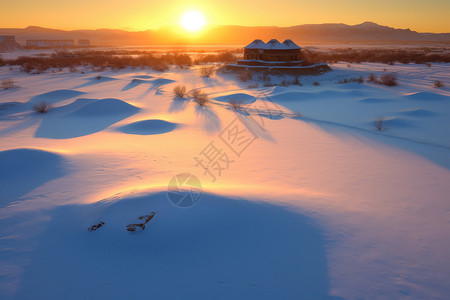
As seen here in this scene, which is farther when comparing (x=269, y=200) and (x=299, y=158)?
(x=299, y=158)

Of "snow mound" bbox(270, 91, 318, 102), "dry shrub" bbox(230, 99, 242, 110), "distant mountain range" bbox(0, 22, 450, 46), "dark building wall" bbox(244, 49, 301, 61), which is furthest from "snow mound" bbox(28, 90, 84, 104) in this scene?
"distant mountain range" bbox(0, 22, 450, 46)

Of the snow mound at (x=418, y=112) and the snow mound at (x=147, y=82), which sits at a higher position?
the snow mound at (x=147, y=82)

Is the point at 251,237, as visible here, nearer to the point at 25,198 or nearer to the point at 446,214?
the point at 446,214

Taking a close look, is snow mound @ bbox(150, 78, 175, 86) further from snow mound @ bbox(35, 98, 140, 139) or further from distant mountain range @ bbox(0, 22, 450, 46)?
distant mountain range @ bbox(0, 22, 450, 46)

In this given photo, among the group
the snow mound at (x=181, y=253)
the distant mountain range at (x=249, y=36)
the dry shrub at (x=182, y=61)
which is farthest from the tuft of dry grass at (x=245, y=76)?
the distant mountain range at (x=249, y=36)

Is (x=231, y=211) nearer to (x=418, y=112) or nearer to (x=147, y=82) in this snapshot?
(x=418, y=112)

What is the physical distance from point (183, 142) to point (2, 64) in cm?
3666

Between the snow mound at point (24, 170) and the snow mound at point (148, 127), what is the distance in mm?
3229

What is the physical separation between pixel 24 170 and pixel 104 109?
7.02 metres

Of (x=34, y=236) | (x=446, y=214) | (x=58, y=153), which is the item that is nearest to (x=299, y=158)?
(x=446, y=214)

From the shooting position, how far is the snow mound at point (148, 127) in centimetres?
994

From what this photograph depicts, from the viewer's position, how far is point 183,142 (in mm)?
8742

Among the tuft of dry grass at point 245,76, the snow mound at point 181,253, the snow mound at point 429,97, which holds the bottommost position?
the snow mound at point 181,253

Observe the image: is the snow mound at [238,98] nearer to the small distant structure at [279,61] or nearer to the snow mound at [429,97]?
the snow mound at [429,97]
